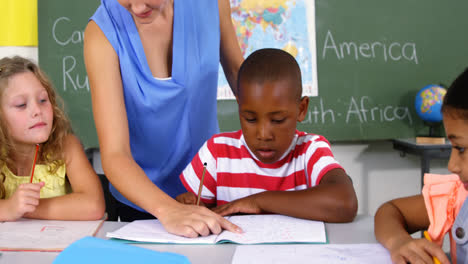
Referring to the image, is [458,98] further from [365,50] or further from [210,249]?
[365,50]

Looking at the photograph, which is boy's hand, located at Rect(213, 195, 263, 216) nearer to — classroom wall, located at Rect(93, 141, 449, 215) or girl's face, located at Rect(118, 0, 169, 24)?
girl's face, located at Rect(118, 0, 169, 24)

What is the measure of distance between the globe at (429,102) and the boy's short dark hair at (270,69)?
177 cm

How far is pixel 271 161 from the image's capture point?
1.21m

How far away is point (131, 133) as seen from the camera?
4.09ft

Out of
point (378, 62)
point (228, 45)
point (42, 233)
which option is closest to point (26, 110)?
point (42, 233)

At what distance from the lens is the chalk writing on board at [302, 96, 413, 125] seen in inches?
110

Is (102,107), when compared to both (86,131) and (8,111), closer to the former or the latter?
(8,111)

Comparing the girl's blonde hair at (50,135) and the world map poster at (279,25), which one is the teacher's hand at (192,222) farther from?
the world map poster at (279,25)

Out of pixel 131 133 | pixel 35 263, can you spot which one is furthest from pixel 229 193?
pixel 35 263

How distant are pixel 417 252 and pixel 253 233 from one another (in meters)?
0.31

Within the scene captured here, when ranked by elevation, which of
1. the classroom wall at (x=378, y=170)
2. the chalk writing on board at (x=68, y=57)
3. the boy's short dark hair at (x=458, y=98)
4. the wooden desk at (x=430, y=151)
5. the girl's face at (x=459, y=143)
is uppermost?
the chalk writing on board at (x=68, y=57)

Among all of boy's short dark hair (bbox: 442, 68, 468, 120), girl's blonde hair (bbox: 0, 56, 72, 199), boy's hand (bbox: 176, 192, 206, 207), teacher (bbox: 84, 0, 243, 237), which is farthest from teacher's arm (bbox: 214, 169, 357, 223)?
girl's blonde hair (bbox: 0, 56, 72, 199)

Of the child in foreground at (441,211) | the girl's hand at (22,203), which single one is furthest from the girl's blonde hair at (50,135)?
the child in foreground at (441,211)

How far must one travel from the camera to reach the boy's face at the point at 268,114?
3.56 ft
